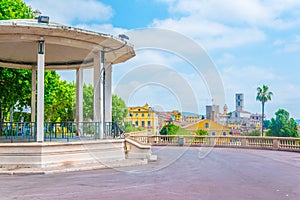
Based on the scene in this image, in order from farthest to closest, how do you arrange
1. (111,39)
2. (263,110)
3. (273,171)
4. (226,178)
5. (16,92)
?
(263,110) < (16,92) < (111,39) < (273,171) < (226,178)

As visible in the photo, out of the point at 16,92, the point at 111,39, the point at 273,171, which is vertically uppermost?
the point at 111,39

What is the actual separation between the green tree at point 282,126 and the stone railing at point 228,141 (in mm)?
47578

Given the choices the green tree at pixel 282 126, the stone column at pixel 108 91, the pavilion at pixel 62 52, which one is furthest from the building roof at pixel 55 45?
the green tree at pixel 282 126

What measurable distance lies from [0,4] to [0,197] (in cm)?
1752

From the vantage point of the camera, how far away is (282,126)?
7238cm

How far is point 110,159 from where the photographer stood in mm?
14438

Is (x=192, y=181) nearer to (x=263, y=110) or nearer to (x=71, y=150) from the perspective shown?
(x=71, y=150)

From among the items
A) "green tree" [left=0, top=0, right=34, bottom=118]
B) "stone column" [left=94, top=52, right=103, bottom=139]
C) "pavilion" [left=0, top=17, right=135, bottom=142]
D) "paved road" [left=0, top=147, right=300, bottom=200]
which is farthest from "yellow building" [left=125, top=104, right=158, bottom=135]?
"paved road" [left=0, top=147, right=300, bottom=200]

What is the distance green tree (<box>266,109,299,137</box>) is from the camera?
233 feet

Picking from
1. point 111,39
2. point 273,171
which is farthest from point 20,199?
point 273,171

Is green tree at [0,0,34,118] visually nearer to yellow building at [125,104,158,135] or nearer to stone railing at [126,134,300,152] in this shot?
stone railing at [126,134,300,152]

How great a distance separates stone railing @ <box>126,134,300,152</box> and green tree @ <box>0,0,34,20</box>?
11112 millimetres

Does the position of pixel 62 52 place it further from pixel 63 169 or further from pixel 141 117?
pixel 141 117

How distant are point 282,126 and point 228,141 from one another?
49.1 m
